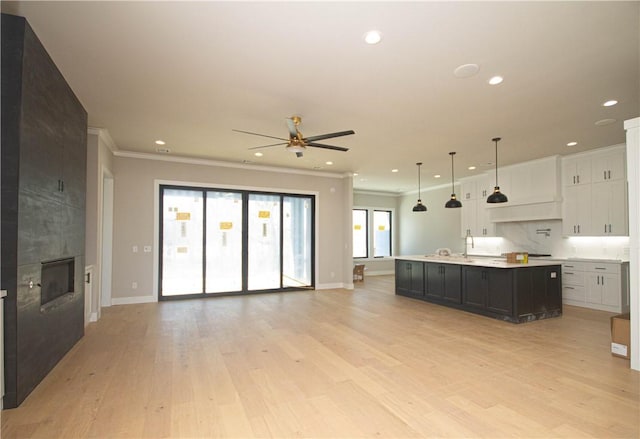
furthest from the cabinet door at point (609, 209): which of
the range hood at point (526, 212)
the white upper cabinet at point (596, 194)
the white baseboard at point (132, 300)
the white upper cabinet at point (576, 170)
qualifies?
the white baseboard at point (132, 300)

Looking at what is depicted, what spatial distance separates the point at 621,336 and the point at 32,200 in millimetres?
5803

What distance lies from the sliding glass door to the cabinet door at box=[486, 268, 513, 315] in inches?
160

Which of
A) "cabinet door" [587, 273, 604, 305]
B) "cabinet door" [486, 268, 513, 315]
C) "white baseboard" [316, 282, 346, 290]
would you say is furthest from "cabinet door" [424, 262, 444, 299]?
"cabinet door" [587, 273, 604, 305]

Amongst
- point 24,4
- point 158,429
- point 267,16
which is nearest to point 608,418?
point 158,429

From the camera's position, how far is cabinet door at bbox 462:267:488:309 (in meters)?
5.46

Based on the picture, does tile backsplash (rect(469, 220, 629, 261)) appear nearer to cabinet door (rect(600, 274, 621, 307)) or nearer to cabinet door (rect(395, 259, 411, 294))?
cabinet door (rect(600, 274, 621, 307))

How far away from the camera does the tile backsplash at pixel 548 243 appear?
244 inches

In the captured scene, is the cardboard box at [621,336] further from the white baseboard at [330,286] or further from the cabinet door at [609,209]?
the white baseboard at [330,286]

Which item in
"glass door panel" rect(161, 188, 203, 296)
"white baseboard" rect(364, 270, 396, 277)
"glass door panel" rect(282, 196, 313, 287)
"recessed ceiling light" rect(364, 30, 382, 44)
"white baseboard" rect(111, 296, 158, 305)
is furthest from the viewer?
"white baseboard" rect(364, 270, 396, 277)

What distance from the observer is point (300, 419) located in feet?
7.67

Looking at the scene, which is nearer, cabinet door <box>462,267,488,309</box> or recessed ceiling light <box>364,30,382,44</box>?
recessed ceiling light <box>364,30,382,44</box>

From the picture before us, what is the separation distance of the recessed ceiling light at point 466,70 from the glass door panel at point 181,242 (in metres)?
5.47

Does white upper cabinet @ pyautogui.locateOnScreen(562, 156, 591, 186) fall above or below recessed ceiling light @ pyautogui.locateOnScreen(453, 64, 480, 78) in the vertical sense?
below

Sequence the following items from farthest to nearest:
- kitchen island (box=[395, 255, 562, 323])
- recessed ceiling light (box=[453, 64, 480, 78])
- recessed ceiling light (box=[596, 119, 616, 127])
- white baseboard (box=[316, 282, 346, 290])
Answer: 1. white baseboard (box=[316, 282, 346, 290])
2. kitchen island (box=[395, 255, 562, 323])
3. recessed ceiling light (box=[596, 119, 616, 127])
4. recessed ceiling light (box=[453, 64, 480, 78])
